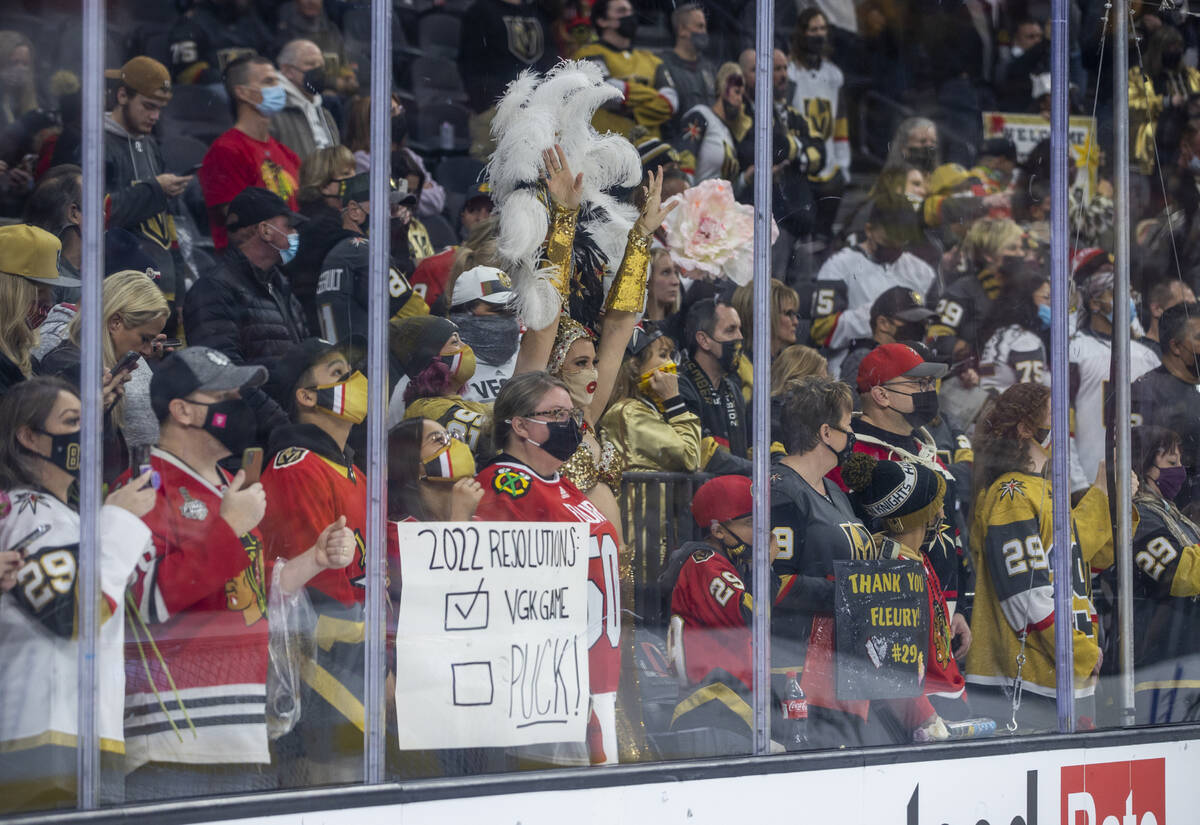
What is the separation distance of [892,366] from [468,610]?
1661 mm

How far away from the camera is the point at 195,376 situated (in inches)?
130

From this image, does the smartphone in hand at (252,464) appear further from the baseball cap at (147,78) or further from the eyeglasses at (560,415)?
the baseball cap at (147,78)

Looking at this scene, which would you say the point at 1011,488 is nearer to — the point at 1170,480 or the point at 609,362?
the point at 1170,480

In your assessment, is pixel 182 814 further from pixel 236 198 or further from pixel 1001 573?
pixel 1001 573

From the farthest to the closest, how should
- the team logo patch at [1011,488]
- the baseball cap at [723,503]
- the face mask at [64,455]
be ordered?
1. the team logo patch at [1011,488]
2. the baseball cap at [723,503]
3. the face mask at [64,455]

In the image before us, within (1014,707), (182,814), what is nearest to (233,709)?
(182,814)

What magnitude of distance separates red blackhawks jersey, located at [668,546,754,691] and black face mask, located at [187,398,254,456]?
1244 millimetres

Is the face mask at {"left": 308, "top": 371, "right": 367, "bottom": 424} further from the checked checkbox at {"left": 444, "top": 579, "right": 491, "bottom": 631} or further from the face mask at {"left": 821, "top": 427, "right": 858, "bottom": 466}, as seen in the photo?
the face mask at {"left": 821, "top": 427, "right": 858, "bottom": 466}

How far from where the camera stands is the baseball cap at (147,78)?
132 inches

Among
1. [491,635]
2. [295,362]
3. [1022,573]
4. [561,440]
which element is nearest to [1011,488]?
[1022,573]

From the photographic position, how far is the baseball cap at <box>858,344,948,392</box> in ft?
14.8

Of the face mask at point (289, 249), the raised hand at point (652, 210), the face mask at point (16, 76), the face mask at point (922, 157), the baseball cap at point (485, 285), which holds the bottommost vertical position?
the baseball cap at point (485, 285)

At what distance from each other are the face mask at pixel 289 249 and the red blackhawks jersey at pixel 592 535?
693 millimetres

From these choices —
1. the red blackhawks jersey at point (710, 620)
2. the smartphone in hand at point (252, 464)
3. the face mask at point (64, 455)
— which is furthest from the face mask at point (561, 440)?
the face mask at point (64, 455)
